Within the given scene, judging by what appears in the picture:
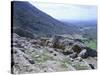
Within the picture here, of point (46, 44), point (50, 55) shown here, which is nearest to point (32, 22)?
point (46, 44)

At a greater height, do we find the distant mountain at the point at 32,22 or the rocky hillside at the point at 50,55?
the distant mountain at the point at 32,22

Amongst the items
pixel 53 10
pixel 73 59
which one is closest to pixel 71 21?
pixel 53 10

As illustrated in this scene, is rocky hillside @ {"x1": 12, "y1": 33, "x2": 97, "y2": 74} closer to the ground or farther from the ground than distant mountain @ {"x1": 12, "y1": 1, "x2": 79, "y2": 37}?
closer to the ground

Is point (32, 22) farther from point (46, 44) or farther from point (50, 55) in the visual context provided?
point (50, 55)
